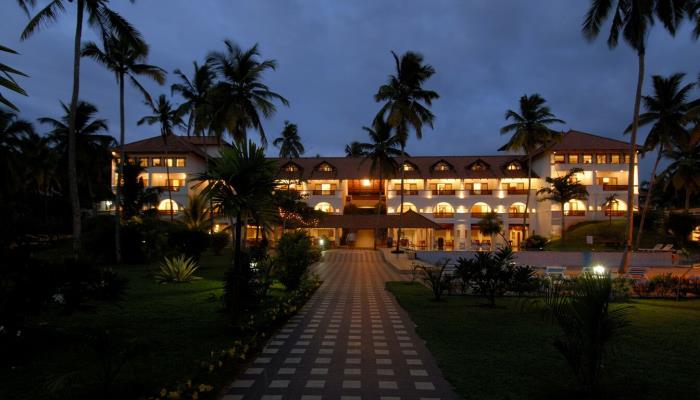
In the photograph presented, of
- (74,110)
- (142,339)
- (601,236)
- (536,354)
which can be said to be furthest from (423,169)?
(142,339)

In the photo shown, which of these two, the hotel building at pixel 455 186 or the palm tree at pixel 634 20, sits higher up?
the palm tree at pixel 634 20

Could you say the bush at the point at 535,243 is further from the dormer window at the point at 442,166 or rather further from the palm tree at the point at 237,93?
the palm tree at the point at 237,93

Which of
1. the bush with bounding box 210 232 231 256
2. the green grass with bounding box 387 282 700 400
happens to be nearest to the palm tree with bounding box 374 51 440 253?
the bush with bounding box 210 232 231 256

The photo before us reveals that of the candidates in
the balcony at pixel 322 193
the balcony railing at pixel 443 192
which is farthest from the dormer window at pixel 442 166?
the balcony at pixel 322 193

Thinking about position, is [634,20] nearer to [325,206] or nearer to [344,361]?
[344,361]

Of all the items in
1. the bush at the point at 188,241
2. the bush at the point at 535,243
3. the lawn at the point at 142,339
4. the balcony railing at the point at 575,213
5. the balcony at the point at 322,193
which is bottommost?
the lawn at the point at 142,339

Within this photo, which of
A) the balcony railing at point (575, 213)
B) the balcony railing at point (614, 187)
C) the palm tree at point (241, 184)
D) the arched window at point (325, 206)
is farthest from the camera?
the arched window at point (325, 206)

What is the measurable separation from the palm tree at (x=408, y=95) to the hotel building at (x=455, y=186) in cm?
985

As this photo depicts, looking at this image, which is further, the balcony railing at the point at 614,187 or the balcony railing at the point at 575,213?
the balcony railing at the point at 575,213

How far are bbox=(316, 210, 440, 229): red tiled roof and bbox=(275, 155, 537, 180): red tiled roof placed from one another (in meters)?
5.28

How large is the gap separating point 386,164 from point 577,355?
31518 millimetres

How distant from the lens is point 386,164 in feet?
117

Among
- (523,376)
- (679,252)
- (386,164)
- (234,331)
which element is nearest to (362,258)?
(386,164)

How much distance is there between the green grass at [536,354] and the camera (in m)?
5.11
